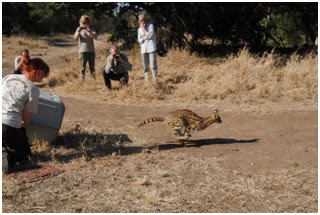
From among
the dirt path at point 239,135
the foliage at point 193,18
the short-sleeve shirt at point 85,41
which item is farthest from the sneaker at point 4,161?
the foliage at point 193,18

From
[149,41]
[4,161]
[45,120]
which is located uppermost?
[149,41]

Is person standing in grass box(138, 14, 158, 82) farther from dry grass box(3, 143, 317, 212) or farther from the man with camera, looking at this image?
dry grass box(3, 143, 317, 212)

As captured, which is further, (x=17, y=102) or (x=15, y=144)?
(x=15, y=144)

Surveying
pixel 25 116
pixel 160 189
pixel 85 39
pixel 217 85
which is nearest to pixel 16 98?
pixel 25 116

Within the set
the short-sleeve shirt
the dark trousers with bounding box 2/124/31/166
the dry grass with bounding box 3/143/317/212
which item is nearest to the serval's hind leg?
the dry grass with bounding box 3/143/317/212

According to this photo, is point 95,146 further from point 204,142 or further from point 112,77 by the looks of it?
point 112,77

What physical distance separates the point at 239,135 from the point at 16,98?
134 inches

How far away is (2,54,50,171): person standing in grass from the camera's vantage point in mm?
4867

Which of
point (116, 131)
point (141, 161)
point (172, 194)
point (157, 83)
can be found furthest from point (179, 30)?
point (172, 194)

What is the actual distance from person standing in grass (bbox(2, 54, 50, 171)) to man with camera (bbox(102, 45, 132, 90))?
14.7 ft

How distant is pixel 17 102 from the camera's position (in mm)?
4871

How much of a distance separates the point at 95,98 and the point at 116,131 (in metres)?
2.67

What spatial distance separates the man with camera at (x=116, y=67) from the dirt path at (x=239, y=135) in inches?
42.4

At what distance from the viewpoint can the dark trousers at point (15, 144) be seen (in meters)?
4.88
